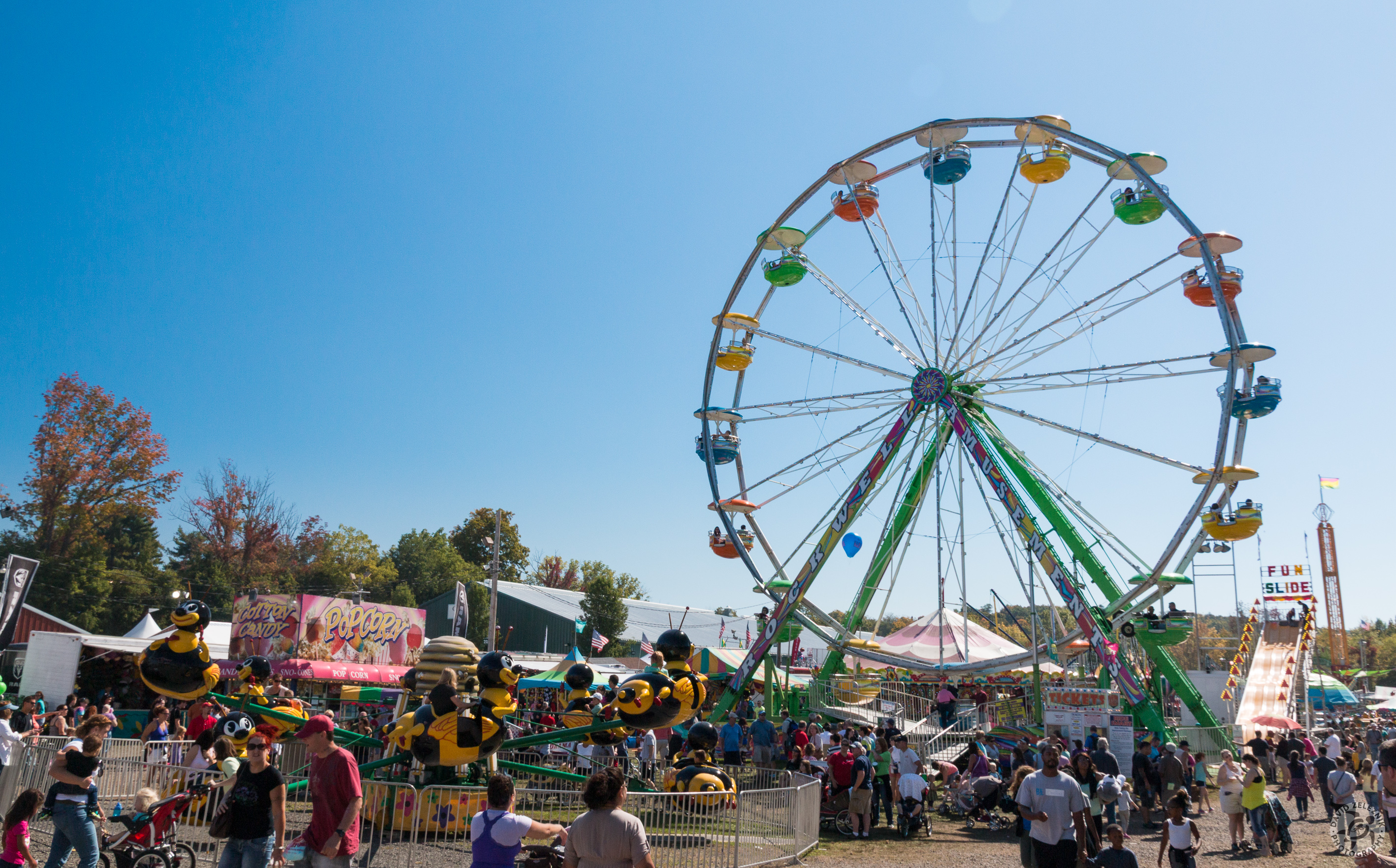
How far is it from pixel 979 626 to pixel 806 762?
1716 cm

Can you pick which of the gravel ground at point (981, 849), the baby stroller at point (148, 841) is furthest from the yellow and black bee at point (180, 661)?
the gravel ground at point (981, 849)

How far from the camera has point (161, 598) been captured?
45.4 meters

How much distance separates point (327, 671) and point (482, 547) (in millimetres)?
38888

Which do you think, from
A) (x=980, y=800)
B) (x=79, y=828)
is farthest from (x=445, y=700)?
(x=980, y=800)

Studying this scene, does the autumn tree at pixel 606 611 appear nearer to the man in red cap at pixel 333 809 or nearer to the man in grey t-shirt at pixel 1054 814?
the man in grey t-shirt at pixel 1054 814

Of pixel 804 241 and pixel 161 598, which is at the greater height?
pixel 804 241

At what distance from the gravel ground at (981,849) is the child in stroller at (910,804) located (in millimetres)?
182

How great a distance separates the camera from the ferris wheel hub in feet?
68.1

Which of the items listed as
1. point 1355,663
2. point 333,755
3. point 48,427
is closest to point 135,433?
point 48,427

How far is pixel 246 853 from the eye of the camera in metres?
5.46

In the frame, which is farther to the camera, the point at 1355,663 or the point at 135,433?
the point at 1355,663

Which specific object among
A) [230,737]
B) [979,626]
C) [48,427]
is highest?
[48,427]

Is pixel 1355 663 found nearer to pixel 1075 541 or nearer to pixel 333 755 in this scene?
pixel 1075 541

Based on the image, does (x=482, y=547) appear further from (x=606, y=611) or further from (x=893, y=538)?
(x=893, y=538)
